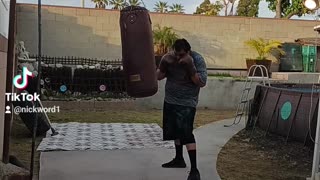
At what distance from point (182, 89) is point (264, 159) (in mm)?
2190

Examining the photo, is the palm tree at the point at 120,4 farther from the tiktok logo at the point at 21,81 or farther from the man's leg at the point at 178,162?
the tiktok logo at the point at 21,81

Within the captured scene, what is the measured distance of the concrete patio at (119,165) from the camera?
18.9ft

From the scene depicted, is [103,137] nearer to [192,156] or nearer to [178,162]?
[178,162]

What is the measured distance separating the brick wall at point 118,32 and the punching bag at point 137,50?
1168 cm

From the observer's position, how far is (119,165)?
20.8 feet

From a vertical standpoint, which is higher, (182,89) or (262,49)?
(262,49)

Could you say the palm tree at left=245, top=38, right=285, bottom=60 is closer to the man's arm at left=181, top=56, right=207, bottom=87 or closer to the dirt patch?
the dirt patch

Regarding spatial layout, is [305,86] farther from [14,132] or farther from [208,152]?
[14,132]

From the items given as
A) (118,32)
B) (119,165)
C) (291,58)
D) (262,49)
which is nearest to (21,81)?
(119,165)

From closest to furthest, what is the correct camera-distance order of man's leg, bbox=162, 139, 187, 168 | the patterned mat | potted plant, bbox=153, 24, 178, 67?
man's leg, bbox=162, 139, 187, 168, the patterned mat, potted plant, bbox=153, 24, 178, 67

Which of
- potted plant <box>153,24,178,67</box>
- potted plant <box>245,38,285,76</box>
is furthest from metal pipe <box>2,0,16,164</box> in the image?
potted plant <box>245,38,285,76</box>

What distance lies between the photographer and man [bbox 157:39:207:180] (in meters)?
5.67

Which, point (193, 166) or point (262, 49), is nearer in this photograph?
point (193, 166)

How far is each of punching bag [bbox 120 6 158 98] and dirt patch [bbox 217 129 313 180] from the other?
1.70m
